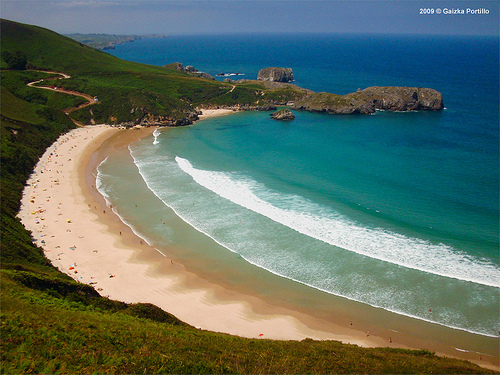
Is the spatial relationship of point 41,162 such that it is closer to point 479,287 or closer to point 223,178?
point 223,178

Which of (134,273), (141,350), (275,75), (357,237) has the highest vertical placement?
(275,75)

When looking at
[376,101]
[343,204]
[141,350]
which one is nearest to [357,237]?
[343,204]

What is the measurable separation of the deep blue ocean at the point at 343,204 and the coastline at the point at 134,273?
2.36m

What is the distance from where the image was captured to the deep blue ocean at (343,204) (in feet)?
93.2

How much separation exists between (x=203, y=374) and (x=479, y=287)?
77.0 feet

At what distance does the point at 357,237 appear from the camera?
34.4 metres

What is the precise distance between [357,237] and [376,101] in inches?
2870

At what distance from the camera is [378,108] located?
97.4 metres

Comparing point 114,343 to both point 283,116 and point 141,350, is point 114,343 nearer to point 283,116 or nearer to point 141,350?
point 141,350

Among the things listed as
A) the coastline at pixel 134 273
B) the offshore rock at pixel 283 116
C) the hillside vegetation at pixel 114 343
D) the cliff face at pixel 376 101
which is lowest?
the coastline at pixel 134 273

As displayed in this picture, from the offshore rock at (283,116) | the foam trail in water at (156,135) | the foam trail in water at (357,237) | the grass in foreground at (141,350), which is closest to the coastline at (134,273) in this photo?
the grass in foreground at (141,350)

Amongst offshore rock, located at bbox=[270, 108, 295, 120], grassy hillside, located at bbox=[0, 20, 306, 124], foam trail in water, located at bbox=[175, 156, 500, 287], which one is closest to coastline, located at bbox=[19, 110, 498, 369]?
foam trail in water, located at bbox=[175, 156, 500, 287]

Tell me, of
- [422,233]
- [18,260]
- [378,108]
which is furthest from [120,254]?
[378,108]

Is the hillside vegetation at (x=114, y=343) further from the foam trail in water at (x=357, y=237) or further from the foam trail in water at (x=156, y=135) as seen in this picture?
the foam trail in water at (x=156, y=135)
